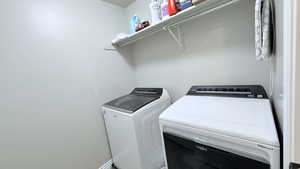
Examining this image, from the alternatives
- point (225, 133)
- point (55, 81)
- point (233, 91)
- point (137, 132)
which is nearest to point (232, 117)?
point (225, 133)

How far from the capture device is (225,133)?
0.77m

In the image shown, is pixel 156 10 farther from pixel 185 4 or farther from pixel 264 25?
pixel 264 25

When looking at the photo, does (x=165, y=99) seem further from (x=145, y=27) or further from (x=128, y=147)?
(x=145, y=27)

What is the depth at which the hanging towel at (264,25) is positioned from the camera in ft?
2.63

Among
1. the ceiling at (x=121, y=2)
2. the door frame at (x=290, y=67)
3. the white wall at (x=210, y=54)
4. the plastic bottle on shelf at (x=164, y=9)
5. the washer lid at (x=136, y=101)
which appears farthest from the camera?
the ceiling at (x=121, y=2)

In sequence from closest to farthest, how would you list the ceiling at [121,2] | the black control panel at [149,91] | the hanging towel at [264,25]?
the hanging towel at [264,25]
the black control panel at [149,91]
the ceiling at [121,2]

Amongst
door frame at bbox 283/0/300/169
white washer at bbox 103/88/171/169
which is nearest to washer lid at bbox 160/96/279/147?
door frame at bbox 283/0/300/169

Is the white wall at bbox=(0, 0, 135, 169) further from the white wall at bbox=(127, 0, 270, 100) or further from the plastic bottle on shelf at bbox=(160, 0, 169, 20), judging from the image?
the plastic bottle on shelf at bbox=(160, 0, 169, 20)

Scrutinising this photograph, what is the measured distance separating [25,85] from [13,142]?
548 millimetres

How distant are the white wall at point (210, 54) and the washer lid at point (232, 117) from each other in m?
0.34

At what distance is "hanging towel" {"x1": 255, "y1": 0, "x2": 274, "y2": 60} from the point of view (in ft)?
2.63

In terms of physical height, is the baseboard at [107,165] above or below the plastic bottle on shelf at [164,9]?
below

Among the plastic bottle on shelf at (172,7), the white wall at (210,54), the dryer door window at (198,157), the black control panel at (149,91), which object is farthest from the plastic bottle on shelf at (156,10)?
the dryer door window at (198,157)

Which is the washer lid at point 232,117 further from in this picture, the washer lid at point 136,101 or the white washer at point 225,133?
the washer lid at point 136,101
